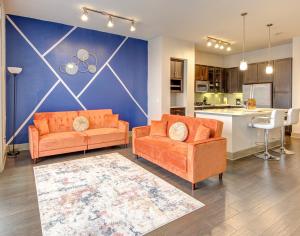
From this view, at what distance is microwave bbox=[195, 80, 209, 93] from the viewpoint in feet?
24.5

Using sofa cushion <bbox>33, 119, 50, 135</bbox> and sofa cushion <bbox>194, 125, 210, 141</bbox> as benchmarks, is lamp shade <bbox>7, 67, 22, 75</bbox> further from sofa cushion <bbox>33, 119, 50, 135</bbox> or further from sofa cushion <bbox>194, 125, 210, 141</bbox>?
sofa cushion <bbox>194, 125, 210, 141</bbox>

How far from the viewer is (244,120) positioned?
4.25 meters

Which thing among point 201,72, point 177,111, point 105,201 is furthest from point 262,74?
point 105,201

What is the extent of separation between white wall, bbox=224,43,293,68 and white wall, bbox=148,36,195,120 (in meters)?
2.70

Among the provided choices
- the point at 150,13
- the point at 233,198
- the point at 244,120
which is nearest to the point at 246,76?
the point at 244,120

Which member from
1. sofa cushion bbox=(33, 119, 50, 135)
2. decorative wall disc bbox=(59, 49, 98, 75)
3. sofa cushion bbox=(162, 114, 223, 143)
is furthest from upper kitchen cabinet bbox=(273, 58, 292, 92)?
sofa cushion bbox=(33, 119, 50, 135)

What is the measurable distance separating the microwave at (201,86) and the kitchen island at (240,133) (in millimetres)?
2967

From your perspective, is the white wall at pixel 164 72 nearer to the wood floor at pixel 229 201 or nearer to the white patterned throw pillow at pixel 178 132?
the white patterned throw pillow at pixel 178 132

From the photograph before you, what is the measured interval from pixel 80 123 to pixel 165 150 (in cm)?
251

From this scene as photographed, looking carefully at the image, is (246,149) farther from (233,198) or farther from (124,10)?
(124,10)

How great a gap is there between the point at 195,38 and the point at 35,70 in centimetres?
462

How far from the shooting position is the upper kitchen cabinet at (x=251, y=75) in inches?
290

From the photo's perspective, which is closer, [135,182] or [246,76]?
[135,182]

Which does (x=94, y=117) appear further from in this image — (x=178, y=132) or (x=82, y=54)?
Answer: (x=178, y=132)
